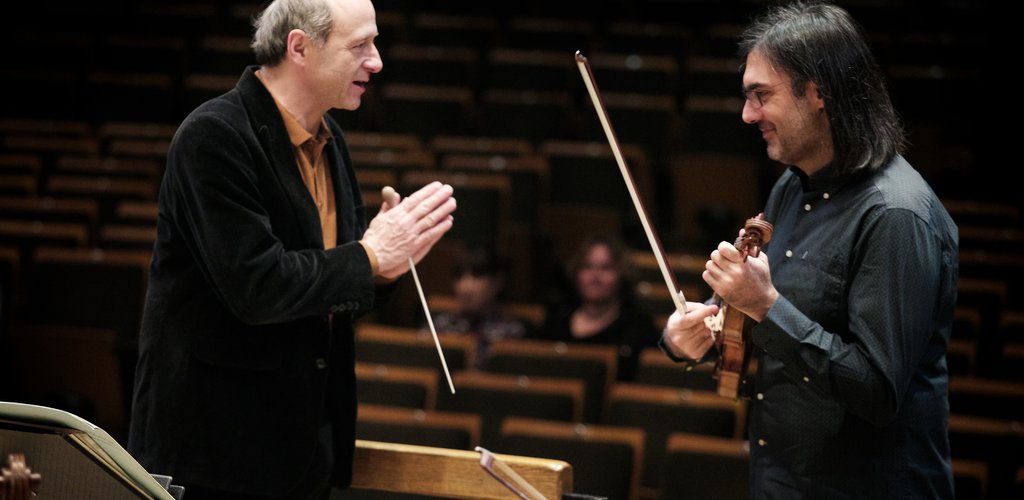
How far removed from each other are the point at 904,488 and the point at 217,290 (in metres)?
0.85

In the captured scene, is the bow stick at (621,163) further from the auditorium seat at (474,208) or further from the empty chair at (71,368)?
the auditorium seat at (474,208)

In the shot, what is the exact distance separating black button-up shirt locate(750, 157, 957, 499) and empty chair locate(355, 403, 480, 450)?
1.29 meters

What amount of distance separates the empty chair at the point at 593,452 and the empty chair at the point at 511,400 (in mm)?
227

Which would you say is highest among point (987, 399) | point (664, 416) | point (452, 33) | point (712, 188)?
Result: point (452, 33)

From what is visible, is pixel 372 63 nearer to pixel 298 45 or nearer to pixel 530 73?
pixel 298 45

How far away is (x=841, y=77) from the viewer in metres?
1.49

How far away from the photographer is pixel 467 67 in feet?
18.8

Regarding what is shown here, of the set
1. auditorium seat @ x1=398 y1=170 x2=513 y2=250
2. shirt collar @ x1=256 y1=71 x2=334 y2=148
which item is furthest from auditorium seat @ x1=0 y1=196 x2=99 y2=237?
shirt collar @ x1=256 y1=71 x2=334 y2=148

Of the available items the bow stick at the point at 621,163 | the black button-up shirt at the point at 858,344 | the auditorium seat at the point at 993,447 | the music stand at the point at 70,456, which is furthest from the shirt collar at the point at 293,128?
the auditorium seat at the point at 993,447

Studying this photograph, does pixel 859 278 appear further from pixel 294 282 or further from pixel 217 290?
pixel 217 290

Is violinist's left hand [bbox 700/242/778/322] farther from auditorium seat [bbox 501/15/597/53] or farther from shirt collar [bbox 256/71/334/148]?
auditorium seat [bbox 501/15/597/53]

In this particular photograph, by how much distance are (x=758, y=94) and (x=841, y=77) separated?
0.10 metres

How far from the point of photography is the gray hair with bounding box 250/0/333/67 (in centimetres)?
159

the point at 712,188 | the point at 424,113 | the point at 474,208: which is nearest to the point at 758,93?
the point at 474,208
